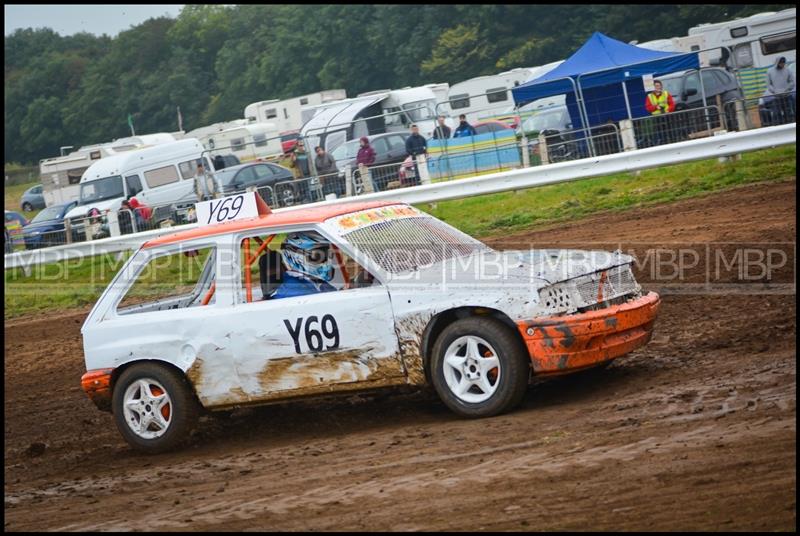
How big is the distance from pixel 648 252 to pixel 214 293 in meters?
5.59

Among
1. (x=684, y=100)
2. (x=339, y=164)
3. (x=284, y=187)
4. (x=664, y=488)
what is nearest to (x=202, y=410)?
(x=664, y=488)

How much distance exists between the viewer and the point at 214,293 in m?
7.71

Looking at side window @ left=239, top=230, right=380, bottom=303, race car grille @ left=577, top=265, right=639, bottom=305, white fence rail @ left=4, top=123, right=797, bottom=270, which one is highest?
white fence rail @ left=4, top=123, right=797, bottom=270

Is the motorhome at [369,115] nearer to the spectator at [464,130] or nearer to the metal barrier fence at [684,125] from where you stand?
the spectator at [464,130]

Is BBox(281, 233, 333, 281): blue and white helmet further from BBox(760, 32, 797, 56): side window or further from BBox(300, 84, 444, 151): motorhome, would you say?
BBox(760, 32, 797, 56): side window

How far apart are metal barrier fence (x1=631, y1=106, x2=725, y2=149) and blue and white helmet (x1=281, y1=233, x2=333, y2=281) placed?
1016cm

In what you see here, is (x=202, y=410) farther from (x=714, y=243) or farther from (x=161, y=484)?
(x=714, y=243)

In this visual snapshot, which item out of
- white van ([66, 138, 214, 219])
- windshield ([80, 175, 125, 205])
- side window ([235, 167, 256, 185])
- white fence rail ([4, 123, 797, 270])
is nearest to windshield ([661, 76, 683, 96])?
white fence rail ([4, 123, 797, 270])

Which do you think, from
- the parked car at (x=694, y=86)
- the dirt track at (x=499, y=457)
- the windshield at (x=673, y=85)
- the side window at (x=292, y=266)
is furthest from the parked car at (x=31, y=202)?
the side window at (x=292, y=266)

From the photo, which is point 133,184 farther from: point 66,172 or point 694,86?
point 694,86

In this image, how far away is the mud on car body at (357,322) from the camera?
677 centimetres

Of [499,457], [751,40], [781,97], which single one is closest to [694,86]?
[751,40]

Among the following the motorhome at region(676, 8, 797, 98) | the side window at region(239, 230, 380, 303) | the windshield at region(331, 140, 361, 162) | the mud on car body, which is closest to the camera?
the mud on car body

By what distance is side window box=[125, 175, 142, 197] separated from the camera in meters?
29.2
